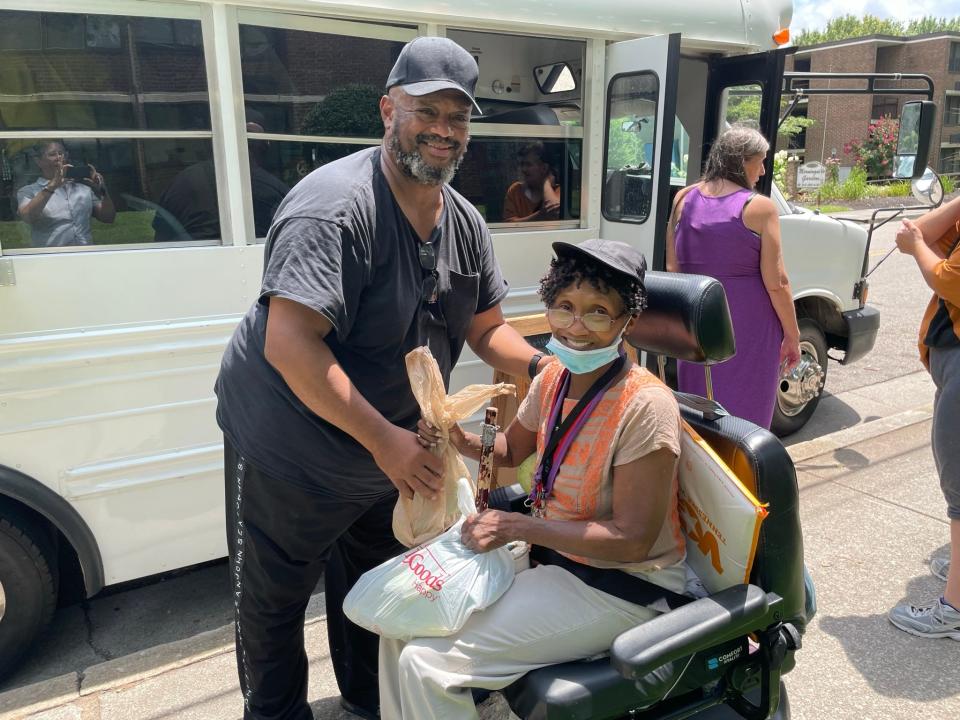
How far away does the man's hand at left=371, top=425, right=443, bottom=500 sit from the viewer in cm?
180

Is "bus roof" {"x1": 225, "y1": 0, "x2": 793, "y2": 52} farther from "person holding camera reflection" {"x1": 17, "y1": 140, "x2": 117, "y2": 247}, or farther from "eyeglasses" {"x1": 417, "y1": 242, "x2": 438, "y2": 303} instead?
"eyeglasses" {"x1": 417, "y1": 242, "x2": 438, "y2": 303}

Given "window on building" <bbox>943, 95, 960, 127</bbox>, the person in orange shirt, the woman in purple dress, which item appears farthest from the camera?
"window on building" <bbox>943, 95, 960, 127</bbox>

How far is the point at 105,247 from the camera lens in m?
2.72

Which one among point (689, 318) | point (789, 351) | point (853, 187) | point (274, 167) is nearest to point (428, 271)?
point (689, 318)

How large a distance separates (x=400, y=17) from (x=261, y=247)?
1048 millimetres

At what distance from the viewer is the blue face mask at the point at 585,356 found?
6.03ft

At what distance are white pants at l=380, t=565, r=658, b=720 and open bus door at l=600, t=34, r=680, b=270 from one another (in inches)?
92.6

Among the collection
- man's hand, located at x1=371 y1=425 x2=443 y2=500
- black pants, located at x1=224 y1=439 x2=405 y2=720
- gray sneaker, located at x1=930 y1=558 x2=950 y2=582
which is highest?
man's hand, located at x1=371 y1=425 x2=443 y2=500

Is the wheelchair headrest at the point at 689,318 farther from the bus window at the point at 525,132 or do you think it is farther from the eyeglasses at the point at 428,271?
the bus window at the point at 525,132

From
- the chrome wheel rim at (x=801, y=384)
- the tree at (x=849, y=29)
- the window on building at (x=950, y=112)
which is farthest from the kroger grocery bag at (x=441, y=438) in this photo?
the tree at (x=849, y=29)

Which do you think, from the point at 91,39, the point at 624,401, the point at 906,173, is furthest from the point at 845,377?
the point at 91,39

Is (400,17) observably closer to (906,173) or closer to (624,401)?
(624,401)

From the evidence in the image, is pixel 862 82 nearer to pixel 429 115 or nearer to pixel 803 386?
pixel 803 386

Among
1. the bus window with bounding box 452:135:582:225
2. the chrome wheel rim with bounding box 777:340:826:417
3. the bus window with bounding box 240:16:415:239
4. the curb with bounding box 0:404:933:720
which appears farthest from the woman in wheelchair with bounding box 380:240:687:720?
the chrome wheel rim with bounding box 777:340:826:417
